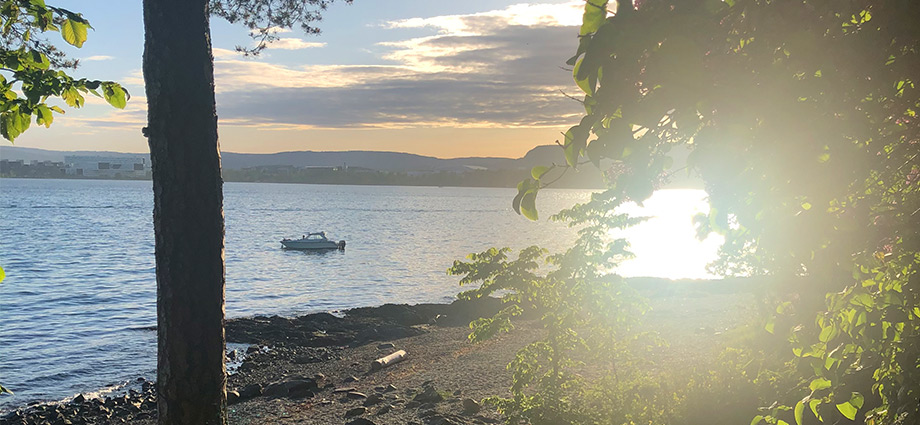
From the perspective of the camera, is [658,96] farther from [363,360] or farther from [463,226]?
[463,226]

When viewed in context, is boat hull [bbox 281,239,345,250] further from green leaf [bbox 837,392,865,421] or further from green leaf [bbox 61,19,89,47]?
green leaf [bbox 837,392,865,421]

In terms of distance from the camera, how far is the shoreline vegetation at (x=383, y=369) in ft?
41.6

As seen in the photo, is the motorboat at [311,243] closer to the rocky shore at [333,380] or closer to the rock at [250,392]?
the rocky shore at [333,380]

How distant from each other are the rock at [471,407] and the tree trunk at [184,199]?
6.28 meters

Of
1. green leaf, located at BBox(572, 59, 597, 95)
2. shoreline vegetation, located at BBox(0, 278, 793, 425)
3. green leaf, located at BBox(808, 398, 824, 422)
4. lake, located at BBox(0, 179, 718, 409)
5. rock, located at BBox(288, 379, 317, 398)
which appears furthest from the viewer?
→ lake, located at BBox(0, 179, 718, 409)

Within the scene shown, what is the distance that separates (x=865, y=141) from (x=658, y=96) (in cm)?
75

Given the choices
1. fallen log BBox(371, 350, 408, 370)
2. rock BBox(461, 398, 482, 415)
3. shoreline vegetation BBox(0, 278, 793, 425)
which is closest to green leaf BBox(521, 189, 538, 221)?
shoreline vegetation BBox(0, 278, 793, 425)

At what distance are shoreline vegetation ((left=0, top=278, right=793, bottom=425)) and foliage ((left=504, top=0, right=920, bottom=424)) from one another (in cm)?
54

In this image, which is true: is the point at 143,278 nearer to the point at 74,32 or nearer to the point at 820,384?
the point at 74,32

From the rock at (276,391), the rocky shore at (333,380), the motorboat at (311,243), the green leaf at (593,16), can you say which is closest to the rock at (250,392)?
the rocky shore at (333,380)

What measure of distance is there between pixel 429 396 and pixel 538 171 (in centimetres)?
1177

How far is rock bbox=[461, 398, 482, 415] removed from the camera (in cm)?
1141

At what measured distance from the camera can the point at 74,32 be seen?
17.0 ft

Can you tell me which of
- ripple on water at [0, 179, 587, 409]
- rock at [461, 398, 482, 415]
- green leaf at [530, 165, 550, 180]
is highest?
green leaf at [530, 165, 550, 180]
